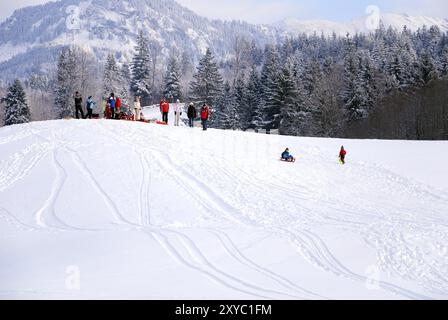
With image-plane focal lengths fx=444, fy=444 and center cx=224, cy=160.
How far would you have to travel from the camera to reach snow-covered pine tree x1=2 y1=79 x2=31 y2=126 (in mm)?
55062

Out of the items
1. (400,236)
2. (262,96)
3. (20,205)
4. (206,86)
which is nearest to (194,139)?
(20,205)

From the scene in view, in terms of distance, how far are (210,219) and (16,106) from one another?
5116cm

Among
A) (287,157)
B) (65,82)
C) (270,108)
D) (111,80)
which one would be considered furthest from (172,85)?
(287,157)

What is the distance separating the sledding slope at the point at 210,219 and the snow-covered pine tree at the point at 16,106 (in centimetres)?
3637

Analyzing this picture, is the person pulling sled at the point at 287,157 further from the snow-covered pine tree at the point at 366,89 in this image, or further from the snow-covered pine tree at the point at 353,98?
the snow-covered pine tree at the point at 366,89

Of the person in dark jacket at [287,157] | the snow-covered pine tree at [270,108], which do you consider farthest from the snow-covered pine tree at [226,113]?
the person in dark jacket at [287,157]

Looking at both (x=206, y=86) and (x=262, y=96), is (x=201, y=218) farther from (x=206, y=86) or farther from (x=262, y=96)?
(x=206, y=86)

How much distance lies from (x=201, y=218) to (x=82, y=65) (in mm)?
59300

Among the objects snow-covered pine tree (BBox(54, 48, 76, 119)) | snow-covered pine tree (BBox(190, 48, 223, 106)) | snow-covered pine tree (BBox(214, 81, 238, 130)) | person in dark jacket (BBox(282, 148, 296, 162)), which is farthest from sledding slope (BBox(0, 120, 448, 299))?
snow-covered pine tree (BBox(190, 48, 223, 106))

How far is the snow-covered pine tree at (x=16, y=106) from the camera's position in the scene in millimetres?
55062

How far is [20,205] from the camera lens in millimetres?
13664

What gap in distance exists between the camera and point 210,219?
11.8m

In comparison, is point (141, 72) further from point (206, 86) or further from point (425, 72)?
point (425, 72)

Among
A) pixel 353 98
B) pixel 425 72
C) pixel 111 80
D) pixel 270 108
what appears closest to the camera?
pixel 425 72
